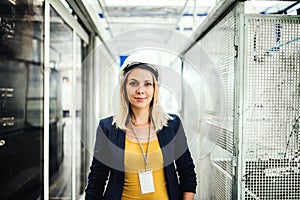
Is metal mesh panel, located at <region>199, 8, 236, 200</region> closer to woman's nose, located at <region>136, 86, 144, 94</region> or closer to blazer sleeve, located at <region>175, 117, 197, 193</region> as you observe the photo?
blazer sleeve, located at <region>175, 117, 197, 193</region>

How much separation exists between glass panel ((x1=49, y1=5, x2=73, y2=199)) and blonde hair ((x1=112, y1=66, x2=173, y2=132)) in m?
1.72

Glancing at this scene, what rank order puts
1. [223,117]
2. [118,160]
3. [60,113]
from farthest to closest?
[60,113], [223,117], [118,160]

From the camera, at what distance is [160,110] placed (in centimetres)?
154

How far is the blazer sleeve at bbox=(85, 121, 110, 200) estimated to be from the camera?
147 centimetres

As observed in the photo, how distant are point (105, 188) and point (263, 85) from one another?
98 centimetres

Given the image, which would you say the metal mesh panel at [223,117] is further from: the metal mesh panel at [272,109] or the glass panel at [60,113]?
the glass panel at [60,113]

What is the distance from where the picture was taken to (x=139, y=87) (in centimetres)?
145

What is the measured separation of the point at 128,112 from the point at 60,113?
2042 millimetres

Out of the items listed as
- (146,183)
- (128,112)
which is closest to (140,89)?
(128,112)

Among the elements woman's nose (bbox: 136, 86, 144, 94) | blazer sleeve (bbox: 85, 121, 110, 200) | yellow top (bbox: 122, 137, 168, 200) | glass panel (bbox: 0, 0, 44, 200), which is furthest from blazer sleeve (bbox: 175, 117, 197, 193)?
glass panel (bbox: 0, 0, 44, 200)

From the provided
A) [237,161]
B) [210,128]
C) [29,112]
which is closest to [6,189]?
[29,112]

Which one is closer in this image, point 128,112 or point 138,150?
point 138,150

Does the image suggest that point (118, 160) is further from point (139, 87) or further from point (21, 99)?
point (21, 99)

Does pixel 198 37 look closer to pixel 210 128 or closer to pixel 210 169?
pixel 210 128
